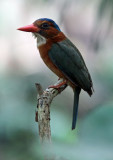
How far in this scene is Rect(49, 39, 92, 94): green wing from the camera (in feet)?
4.89

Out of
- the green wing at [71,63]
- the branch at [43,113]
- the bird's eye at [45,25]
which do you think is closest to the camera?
the branch at [43,113]

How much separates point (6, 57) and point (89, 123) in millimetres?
2571

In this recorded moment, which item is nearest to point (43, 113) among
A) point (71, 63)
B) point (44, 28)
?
point (71, 63)

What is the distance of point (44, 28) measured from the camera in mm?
1613

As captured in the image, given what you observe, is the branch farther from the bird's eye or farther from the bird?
the bird's eye

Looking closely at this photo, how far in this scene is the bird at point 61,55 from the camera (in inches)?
59.9

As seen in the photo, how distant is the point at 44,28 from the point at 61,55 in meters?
0.17

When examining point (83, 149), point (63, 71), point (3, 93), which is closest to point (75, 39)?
point (3, 93)

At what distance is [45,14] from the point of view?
2.79m

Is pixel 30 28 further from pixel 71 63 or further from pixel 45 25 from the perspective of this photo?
pixel 71 63

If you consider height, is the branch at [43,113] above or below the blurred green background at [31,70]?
below

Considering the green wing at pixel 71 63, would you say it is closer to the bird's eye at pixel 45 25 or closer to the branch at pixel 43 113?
the bird's eye at pixel 45 25

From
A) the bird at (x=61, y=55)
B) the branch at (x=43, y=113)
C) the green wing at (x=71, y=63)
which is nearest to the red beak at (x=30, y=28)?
the bird at (x=61, y=55)

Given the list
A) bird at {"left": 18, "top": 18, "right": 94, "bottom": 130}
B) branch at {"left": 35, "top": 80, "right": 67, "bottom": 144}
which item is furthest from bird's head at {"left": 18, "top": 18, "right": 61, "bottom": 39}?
branch at {"left": 35, "top": 80, "right": 67, "bottom": 144}
